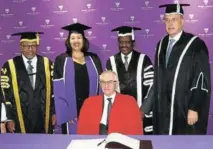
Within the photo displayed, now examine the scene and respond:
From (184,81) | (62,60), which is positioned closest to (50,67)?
(62,60)

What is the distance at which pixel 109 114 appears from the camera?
346 cm

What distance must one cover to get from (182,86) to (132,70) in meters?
0.67

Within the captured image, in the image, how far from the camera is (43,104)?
4418 millimetres

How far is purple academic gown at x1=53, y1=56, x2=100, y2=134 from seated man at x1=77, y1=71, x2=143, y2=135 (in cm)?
83

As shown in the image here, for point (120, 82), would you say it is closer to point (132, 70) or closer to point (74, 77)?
point (132, 70)

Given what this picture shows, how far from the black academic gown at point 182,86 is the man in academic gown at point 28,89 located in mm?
1434

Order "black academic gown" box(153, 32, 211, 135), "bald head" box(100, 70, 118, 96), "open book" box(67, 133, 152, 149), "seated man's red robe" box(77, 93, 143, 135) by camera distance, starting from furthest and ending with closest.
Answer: "black academic gown" box(153, 32, 211, 135) < "bald head" box(100, 70, 118, 96) < "seated man's red robe" box(77, 93, 143, 135) < "open book" box(67, 133, 152, 149)

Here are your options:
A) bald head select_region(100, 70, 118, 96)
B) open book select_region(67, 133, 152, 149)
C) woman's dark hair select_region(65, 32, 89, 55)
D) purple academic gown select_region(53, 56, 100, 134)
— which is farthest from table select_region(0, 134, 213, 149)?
woman's dark hair select_region(65, 32, 89, 55)

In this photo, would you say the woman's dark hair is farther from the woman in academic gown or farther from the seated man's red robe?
the seated man's red robe

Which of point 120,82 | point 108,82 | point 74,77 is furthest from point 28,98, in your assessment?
point 108,82

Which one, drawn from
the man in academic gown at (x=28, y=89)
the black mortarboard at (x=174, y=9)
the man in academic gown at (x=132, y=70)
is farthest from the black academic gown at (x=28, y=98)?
the black mortarboard at (x=174, y=9)

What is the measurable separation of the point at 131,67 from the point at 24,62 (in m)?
1.42

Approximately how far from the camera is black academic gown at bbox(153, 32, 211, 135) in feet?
13.2

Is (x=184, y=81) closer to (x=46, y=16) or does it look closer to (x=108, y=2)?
(x=108, y=2)
